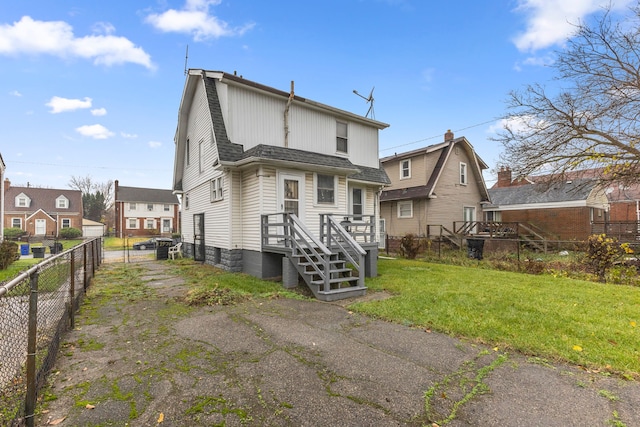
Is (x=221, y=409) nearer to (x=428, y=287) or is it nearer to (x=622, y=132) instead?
(x=428, y=287)

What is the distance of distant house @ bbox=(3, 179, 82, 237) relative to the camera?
126 ft

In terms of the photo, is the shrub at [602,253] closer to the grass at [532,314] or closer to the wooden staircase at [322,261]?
the grass at [532,314]

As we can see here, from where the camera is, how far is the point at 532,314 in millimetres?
5520

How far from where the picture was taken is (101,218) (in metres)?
55.6

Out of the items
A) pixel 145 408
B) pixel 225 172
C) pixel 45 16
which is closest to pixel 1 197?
pixel 45 16

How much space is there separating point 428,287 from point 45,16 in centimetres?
1525

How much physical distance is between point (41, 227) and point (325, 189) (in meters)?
45.4

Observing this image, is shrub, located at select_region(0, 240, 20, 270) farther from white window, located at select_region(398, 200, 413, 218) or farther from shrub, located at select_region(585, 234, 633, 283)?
shrub, located at select_region(585, 234, 633, 283)

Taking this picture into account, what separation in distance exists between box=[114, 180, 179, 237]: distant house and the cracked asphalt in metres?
41.5

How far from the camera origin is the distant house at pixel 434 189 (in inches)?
755

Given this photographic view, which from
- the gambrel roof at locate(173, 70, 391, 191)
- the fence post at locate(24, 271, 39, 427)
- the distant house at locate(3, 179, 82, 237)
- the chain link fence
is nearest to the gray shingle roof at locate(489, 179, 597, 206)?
the gambrel roof at locate(173, 70, 391, 191)

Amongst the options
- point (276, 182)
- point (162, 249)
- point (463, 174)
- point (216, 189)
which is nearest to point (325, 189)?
point (276, 182)

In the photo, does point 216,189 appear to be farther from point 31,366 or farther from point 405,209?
point 405,209

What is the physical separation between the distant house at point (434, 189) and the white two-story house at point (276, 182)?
685 centimetres
